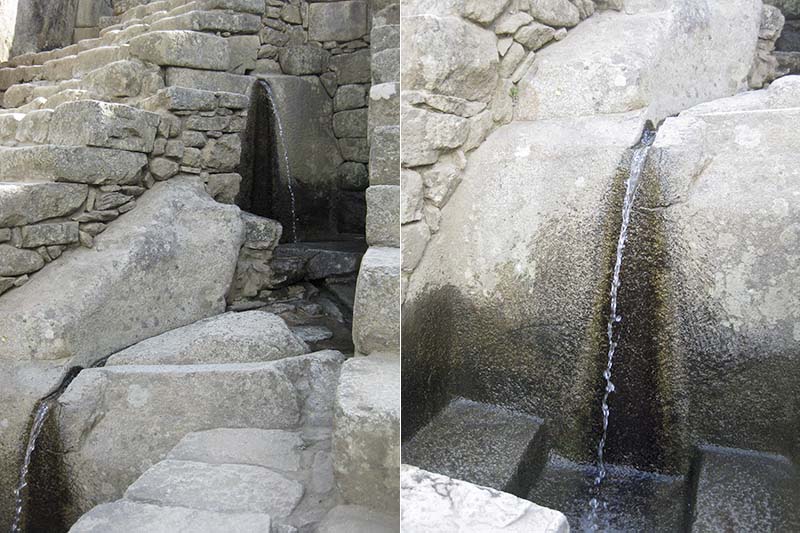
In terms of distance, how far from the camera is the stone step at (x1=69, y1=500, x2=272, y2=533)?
2.05 m

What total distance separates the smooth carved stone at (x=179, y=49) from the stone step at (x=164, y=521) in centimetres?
250

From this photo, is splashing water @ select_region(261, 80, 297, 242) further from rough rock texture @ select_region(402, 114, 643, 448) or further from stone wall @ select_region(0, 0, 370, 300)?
rough rock texture @ select_region(402, 114, 643, 448)

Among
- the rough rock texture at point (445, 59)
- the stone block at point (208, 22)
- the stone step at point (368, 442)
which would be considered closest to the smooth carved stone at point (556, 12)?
the rough rock texture at point (445, 59)

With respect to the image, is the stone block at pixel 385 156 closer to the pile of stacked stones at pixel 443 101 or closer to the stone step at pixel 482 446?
the pile of stacked stones at pixel 443 101

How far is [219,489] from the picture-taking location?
228 cm

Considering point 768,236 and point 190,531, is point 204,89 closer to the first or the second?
point 190,531

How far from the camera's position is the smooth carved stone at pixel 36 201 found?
3027 mm

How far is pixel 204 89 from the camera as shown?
4.05 m

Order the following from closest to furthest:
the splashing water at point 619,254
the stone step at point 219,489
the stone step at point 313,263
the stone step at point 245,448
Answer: the splashing water at point 619,254 < the stone step at point 219,489 < the stone step at point 245,448 < the stone step at point 313,263

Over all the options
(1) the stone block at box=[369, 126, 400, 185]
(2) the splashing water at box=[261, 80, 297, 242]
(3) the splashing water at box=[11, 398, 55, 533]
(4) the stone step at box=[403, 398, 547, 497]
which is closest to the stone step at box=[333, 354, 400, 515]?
(4) the stone step at box=[403, 398, 547, 497]

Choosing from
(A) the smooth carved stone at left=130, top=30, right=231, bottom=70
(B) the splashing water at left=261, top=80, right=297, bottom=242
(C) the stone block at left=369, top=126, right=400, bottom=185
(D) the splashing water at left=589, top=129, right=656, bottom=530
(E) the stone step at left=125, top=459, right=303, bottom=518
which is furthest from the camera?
(B) the splashing water at left=261, top=80, right=297, bottom=242

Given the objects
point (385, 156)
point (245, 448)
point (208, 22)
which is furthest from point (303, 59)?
point (245, 448)

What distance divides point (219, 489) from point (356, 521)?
0.49m

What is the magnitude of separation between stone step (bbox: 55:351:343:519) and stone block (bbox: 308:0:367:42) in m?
2.99
